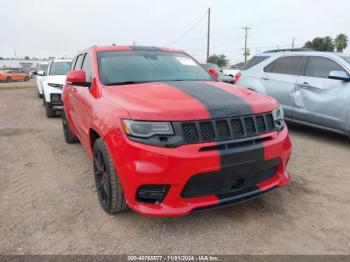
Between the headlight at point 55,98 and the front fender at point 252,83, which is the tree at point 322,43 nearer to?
the front fender at point 252,83

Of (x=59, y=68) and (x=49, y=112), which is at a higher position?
(x=59, y=68)

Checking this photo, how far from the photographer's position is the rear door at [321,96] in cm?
557

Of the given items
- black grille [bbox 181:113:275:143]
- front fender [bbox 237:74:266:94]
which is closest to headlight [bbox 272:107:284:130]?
black grille [bbox 181:113:275:143]

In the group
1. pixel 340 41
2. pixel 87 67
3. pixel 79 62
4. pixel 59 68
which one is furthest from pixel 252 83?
pixel 340 41

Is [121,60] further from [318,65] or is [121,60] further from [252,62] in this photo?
[252,62]

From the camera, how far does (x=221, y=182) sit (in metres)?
2.70

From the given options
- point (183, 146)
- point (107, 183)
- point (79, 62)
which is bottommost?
point (107, 183)

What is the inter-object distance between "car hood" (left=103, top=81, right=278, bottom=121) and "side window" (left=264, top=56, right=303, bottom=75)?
12.2 ft

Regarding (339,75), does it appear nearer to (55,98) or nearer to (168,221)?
(168,221)

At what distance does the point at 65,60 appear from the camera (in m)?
10.8

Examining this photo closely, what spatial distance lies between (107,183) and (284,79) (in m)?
4.93

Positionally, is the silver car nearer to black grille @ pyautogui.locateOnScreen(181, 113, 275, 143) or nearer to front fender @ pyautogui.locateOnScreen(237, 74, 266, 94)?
front fender @ pyautogui.locateOnScreen(237, 74, 266, 94)

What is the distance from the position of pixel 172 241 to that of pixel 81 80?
2135mm

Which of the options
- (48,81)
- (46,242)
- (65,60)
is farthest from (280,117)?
(65,60)
